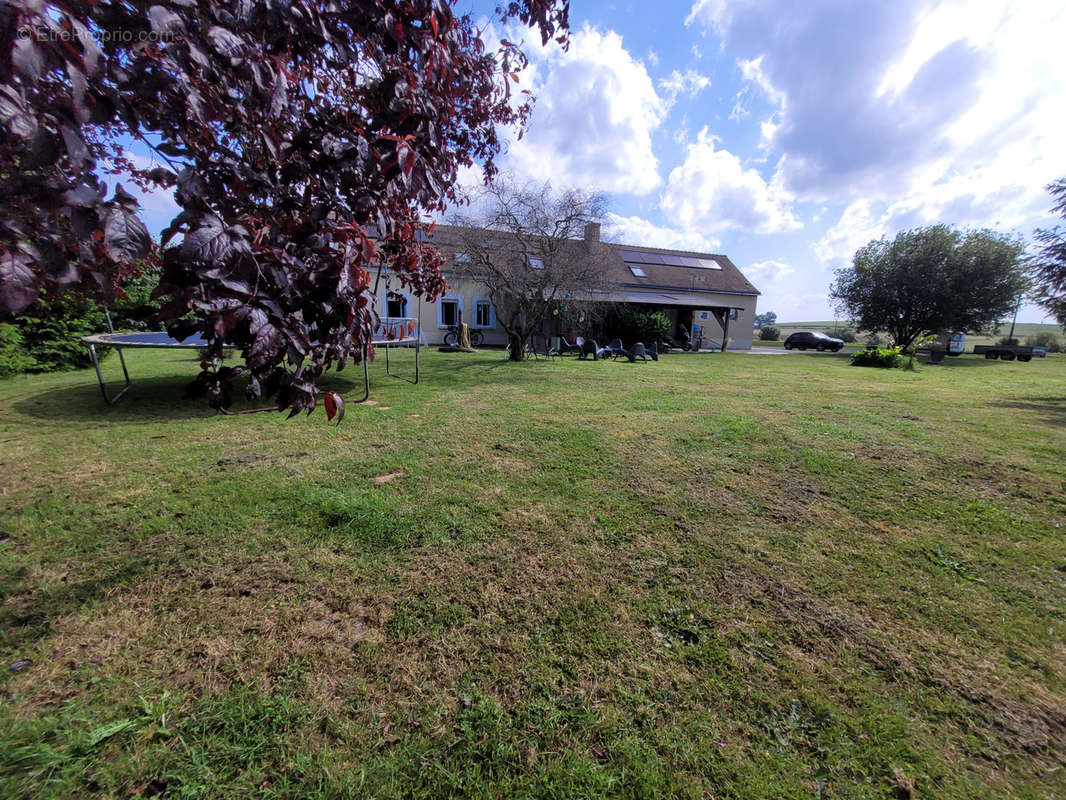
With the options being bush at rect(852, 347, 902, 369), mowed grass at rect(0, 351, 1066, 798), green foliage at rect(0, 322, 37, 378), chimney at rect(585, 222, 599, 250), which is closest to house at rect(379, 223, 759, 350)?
chimney at rect(585, 222, 599, 250)

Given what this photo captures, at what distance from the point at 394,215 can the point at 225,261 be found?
0.88 m

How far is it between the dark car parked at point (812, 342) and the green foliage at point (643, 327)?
1913cm

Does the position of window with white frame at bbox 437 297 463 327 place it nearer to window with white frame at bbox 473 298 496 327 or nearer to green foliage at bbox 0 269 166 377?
window with white frame at bbox 473 298 496 327

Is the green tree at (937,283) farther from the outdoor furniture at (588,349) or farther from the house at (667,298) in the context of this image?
the outdoor furniture at (588,349)

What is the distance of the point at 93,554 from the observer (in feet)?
7.87

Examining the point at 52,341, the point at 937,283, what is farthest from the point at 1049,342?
the point at 52,341

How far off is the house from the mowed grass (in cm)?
1492

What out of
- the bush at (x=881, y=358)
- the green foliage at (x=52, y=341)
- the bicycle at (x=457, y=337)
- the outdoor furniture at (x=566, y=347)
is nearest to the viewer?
the green foliage at (x=52, y=341)

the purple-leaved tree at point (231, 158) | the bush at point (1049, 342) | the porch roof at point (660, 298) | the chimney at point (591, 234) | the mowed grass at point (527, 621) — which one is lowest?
the mowed grass at point (527, 621)

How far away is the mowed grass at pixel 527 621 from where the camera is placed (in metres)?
1.37

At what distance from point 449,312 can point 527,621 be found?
19.4m

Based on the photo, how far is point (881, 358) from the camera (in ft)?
54.9

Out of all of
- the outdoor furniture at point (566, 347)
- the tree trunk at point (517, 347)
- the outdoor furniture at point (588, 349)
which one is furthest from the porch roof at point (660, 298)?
the tree trunk at point (517, 347)

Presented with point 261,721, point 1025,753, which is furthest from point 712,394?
point 261,721
